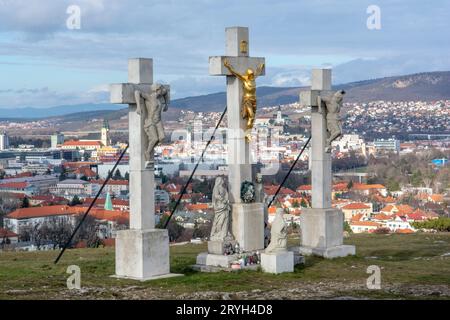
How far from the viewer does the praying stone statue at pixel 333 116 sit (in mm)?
23875

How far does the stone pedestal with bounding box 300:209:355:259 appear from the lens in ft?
77.5

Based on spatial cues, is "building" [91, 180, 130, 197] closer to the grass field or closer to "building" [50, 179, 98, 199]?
"building" [50, 179, 98, 199]

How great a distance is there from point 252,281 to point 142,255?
226 cm

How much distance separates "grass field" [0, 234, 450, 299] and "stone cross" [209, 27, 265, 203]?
7.71 ft

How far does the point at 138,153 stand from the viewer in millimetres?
19438

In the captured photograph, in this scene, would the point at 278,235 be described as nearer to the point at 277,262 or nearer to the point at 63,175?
the point at 277,262

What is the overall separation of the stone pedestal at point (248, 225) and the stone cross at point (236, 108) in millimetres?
305

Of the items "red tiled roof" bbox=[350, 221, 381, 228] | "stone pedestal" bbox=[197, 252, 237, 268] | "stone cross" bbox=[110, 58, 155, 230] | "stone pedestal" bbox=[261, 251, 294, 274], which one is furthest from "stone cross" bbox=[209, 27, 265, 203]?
"red tiled roof" bbox=[350, 221, 381, 228]

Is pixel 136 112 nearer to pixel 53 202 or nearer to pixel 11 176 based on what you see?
pixel 53 202

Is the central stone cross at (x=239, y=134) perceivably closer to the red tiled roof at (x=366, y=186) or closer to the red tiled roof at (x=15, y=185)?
the red tiled roof at (x=366, y=186)

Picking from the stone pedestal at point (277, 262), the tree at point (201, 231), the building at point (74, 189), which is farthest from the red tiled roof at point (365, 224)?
the stone pedestal at point (277, 262)

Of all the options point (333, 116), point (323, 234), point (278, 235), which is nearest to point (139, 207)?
point (278, 235)

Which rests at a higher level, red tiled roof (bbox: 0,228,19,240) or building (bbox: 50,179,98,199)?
building (bbox: 50,179,98,199)

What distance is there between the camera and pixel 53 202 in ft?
397
